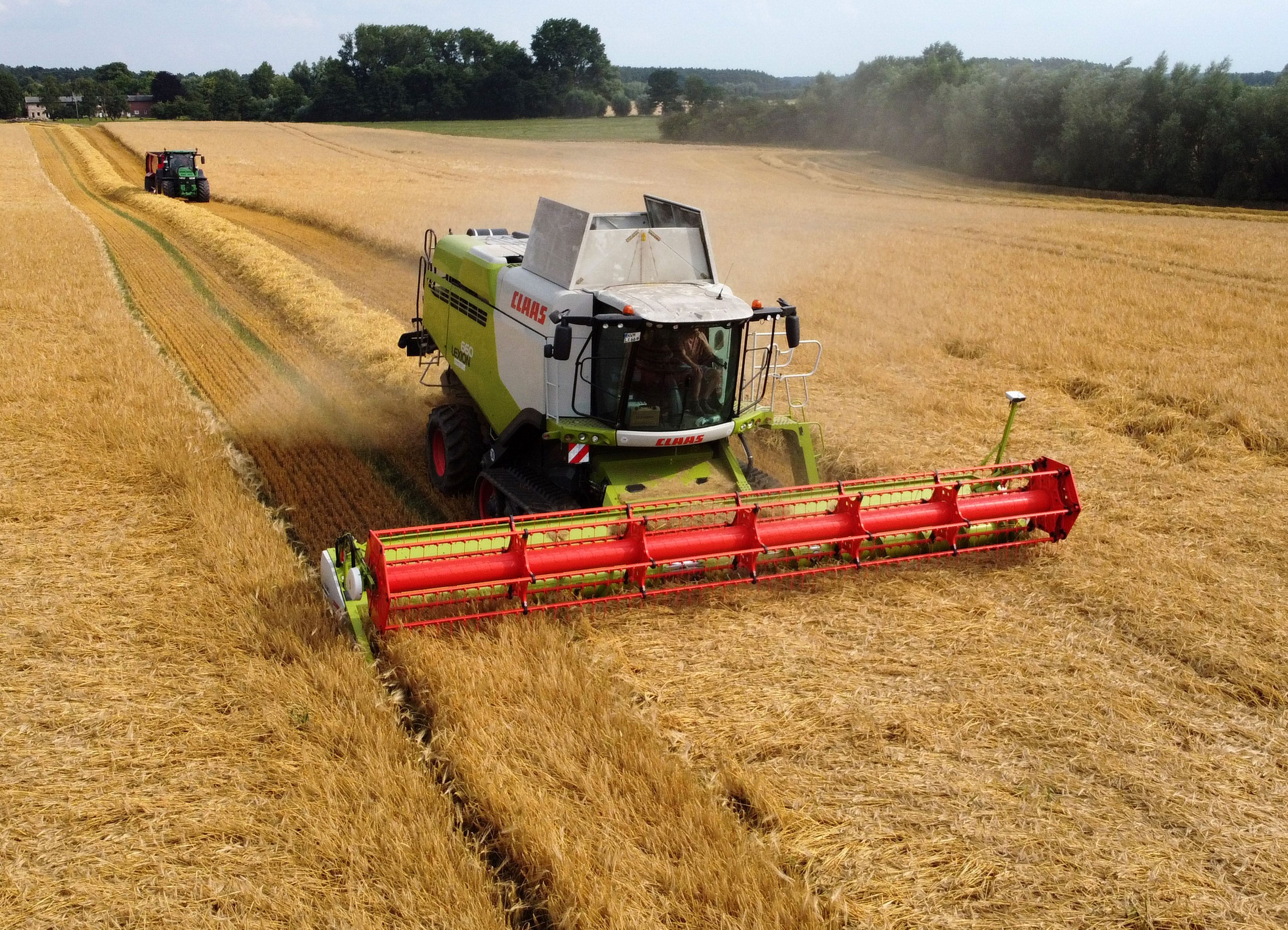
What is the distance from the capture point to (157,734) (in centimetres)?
536

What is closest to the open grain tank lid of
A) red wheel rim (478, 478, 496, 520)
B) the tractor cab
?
the tractor cab

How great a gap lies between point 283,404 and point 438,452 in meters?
3.03

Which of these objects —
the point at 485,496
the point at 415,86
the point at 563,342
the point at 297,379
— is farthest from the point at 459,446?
the point at 415,86

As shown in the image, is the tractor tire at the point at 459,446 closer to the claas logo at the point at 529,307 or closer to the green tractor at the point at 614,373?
the green tractor at the point at 614,373

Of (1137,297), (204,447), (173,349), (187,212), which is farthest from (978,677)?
(187,212)

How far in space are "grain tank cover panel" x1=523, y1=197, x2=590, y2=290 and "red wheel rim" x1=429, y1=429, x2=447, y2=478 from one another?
5.96 ft

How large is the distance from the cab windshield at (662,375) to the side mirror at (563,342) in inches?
18.7

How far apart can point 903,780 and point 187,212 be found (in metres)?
25.0

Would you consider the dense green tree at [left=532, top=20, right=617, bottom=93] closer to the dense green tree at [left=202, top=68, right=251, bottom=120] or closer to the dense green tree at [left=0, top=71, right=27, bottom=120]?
the dense green tree at [left=202, top=68, right=251, bottom=120]

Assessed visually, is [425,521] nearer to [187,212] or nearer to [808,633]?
[808,633]

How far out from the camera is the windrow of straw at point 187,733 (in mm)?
4301

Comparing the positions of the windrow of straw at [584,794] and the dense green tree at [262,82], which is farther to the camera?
the dense green tree at [262,82]

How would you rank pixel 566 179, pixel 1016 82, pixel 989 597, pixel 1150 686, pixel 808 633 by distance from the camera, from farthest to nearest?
pixel 1016 82 < pixel 566 179 < pixel 989 597 < pixel 808 633 < pixel 1150 686

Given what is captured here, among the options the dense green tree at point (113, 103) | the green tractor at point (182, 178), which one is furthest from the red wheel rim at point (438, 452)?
the dense green tree at point (113, 103)
